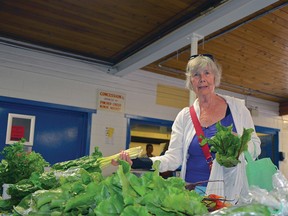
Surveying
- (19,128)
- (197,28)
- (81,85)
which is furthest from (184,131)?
(81,85)

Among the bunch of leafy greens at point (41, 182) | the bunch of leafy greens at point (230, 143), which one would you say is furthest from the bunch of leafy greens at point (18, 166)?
the bunch of leafy greens at point (230, 143)

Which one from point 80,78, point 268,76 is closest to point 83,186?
point 80,78

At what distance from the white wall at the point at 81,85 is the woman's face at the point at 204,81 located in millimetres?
3171

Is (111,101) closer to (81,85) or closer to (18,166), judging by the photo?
(81,85)

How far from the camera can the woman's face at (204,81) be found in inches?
78.8

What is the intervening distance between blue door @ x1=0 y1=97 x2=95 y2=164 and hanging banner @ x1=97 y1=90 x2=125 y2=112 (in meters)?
0.22

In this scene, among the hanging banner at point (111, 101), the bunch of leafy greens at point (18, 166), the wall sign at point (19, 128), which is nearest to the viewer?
the bunch of leafy greens at point (18, 166)

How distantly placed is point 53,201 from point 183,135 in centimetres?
129

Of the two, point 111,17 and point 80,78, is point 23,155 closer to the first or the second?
point 111,17

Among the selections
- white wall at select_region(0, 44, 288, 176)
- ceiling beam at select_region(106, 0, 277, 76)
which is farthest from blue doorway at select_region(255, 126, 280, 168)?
ceiling beam at select_region(106, 0, 277, 76)

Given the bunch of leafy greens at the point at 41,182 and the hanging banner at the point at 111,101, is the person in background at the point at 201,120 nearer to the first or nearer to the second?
the bunch of leafy greens at the point at 41,182

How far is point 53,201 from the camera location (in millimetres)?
768

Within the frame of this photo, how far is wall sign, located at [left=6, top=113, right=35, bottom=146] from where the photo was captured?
4.55 m

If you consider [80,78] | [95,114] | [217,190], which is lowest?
[217,190]
